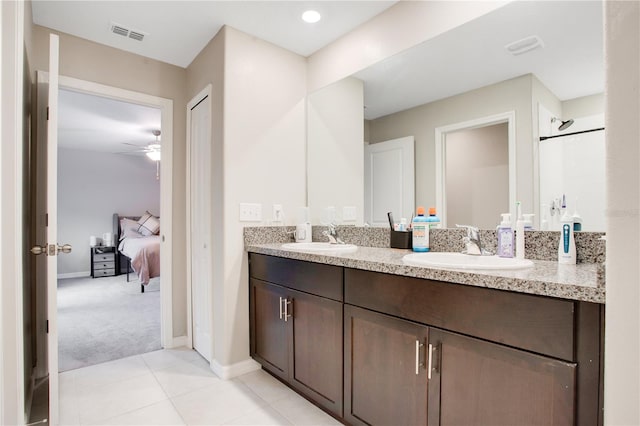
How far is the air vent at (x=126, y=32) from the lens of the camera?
2236 millimetres

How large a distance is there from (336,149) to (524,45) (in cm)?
129

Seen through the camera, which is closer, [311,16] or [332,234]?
[311,16]

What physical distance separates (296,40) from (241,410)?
2408 millimetres

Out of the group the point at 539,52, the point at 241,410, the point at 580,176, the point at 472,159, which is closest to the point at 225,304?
the point at 241,410

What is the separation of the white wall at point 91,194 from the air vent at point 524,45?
22.7 feet

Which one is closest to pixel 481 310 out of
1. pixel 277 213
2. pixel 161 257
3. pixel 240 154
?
pixel 277 213

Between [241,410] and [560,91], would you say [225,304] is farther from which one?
[560,91]

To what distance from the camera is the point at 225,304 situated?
7.38 ft

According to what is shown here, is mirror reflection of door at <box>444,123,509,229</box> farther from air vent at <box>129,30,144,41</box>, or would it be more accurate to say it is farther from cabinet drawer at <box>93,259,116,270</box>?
cabinet drawer at <box>93,259,116,270</box>

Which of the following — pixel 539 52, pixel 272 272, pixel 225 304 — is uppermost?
pixel 539 52

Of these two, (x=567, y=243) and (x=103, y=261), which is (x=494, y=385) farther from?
(x=103, y=261)

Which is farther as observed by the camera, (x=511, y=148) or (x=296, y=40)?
(x=296, y=40)

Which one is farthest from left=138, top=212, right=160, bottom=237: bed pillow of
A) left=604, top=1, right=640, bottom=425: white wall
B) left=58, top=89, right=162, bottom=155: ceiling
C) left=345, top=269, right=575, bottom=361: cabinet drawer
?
left=604, top=1, right=640, bottom=425: white wall

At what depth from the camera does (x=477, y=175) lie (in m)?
1.72
